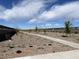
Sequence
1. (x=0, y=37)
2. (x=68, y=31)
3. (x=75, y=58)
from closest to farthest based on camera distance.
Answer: (x=75, y=58)
(x=0, y=37)
(x=68, y=31)

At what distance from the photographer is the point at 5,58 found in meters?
10.3

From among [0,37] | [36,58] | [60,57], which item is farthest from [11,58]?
[0,37]

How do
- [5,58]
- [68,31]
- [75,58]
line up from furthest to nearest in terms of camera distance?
[68,31] < [5,58] < [75,58]

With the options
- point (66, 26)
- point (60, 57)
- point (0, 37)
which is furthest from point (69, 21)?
point (60, 57)

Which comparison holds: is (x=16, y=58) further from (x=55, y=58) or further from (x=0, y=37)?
(x=0, y=37)

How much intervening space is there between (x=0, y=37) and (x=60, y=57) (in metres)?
21.5

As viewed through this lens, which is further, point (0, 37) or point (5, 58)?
point (0, 37)

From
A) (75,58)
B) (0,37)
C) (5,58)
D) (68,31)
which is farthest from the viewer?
(68,31)

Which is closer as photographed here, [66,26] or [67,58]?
[67,58]

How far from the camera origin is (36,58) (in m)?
9.95

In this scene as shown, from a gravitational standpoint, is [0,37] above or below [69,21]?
below

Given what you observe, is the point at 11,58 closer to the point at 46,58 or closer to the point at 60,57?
the point at 46,58

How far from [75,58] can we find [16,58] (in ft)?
12.9

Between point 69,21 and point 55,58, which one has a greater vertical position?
point 69,21
